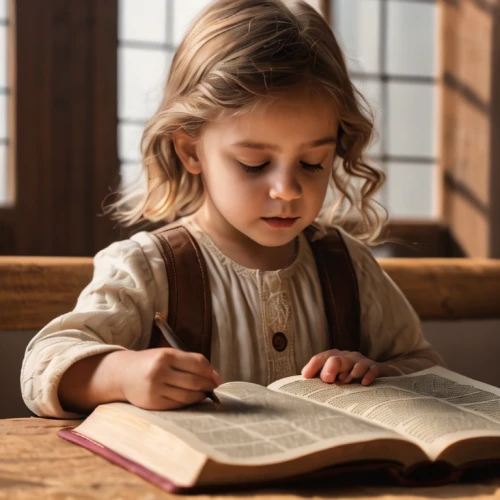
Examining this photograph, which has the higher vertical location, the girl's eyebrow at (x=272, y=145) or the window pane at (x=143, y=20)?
the window pane at (x=143, y=20)

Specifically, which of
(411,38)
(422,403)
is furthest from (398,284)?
(411,38)

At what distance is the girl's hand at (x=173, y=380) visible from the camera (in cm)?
88

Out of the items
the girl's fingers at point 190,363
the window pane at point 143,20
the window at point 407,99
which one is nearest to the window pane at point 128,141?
the window pane at point 143,20

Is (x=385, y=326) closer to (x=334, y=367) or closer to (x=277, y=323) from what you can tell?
(x=277, y=323)

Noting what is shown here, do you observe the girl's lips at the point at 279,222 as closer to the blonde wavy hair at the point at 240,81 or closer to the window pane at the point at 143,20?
the blonde wavy hair at the point at 240,81

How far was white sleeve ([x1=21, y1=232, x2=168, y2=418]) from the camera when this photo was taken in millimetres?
1029

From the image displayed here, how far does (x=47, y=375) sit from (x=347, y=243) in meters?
0.61

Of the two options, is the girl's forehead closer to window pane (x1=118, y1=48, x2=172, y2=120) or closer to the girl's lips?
the girl's lips

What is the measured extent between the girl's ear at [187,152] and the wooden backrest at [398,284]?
0.24 metres

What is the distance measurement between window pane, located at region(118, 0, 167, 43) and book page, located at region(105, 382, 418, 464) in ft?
10.4

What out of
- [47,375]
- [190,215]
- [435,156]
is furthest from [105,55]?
[47,375]

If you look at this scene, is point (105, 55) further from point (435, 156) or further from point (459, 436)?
point (459, 436)

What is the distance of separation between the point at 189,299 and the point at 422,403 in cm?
43

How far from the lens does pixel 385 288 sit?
1405mm
